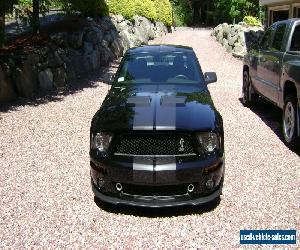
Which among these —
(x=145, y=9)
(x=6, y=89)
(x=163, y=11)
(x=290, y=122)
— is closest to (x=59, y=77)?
(x=6, y=89)

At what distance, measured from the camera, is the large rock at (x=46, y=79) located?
1184cm

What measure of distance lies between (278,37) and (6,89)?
6728 mm

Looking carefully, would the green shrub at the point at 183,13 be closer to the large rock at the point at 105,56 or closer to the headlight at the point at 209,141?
the large rock at the point at 105,56

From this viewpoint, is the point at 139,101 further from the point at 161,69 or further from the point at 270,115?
the point at 270,115

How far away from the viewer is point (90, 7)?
61.5 feet

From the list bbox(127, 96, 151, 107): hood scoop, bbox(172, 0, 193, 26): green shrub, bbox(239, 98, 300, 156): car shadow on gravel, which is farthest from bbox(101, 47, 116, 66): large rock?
bbox(172, 0, 193, 26): green shrub

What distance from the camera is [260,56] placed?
880 cm

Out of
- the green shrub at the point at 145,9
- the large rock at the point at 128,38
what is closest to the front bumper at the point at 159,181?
the large rock at the point at 128,38

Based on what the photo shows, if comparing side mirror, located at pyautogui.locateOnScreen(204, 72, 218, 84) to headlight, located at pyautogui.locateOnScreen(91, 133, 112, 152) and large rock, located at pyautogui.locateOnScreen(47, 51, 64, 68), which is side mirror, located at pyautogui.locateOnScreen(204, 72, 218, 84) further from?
large rock, located at pyautogui.locateOnScreen(47, 51, 64, 68)

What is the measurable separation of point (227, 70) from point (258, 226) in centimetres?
1306

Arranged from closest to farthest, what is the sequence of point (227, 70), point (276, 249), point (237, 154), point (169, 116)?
1. point (276, 249)
2. point (169, 116)
3. point (237, 154)
4. point (227, 70)

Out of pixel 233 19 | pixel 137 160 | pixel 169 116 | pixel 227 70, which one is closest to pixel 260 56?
pixel 169 116

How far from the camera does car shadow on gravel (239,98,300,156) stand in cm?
811

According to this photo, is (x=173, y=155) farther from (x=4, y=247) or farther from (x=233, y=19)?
(x=233, y=19)
